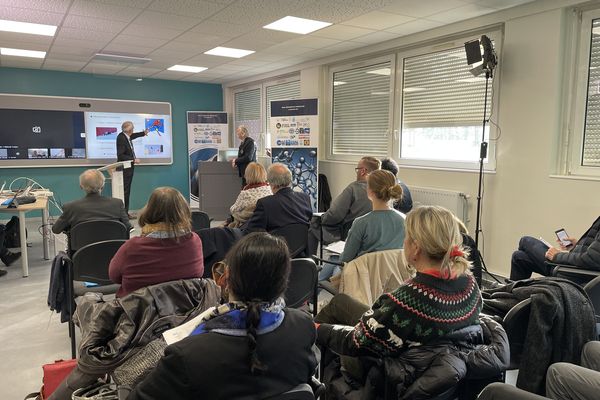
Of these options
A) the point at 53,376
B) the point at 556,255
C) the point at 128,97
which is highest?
the point at 128,97

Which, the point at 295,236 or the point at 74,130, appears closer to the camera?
the point at 295,236

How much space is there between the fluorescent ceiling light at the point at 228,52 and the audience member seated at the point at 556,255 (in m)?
4.43

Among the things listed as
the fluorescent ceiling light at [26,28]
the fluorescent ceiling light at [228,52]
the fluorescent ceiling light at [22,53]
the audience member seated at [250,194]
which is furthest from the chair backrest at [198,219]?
the fluorescent ceiling light at [22,53]

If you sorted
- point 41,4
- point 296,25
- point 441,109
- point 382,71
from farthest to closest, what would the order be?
point 382,71 < point 441,109 < point 296,25 < point 41,4

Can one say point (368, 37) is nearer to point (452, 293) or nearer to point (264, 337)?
point (452, 293)

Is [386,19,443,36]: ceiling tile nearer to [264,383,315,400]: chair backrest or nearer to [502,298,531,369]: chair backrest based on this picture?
[502,298,531,369]: chair backrest

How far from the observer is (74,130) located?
8078 millimetres

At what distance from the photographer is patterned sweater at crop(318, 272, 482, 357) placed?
4.50ft

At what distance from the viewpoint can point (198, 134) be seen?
9.22m

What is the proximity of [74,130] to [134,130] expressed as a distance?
1.03 metres

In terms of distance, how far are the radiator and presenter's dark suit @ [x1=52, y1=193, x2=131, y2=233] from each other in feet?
10.4

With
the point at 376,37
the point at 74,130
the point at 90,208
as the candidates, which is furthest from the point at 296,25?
the point at 74,130

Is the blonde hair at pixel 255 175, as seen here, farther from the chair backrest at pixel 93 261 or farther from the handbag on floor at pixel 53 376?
the handbag on floor at pixel 53 376

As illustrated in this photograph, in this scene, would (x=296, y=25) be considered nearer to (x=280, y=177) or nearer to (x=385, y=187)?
(x=280, y=177)
